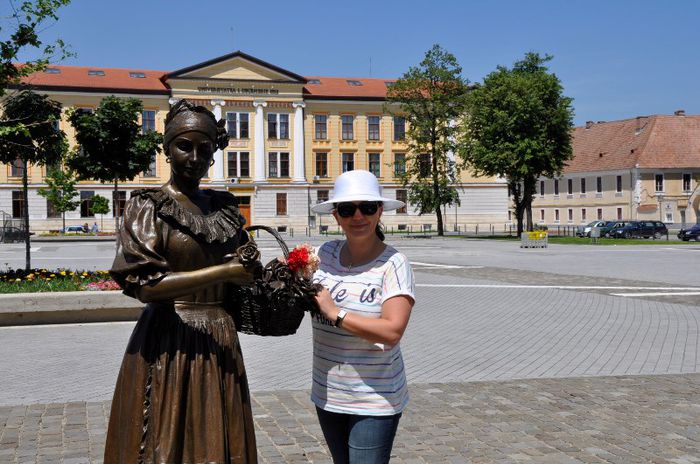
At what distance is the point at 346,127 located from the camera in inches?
2648

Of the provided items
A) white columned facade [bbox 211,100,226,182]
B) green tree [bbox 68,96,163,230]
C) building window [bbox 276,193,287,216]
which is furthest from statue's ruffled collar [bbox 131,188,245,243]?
building window [bbox 276,193,287,216]

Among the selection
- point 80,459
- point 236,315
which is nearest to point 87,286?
point 80,459

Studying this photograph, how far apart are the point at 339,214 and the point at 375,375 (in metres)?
0.70

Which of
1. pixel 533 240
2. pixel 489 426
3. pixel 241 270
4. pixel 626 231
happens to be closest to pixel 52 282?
pixel 489 426

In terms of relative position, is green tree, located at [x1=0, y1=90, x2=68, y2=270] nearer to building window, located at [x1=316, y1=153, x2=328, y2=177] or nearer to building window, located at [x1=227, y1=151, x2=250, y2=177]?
building window, located at [x1=227, y1=151, x2=250, y2=177]

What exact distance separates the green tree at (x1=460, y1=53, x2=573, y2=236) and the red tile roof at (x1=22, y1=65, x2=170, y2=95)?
27.0 m

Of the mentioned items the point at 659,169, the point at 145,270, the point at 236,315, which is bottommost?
the point at 236,315

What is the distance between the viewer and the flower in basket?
2819mm

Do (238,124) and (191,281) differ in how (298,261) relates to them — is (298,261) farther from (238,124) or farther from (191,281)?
(238,124)

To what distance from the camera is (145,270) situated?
274 cm

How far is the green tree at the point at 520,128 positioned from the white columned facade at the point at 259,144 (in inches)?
753

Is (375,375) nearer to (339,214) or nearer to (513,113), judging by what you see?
(339,214)

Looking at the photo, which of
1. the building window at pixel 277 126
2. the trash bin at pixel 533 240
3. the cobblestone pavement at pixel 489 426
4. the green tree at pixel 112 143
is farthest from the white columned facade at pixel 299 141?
the cobblestone pavement at pixel 489 426

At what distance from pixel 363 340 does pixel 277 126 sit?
62811mm
